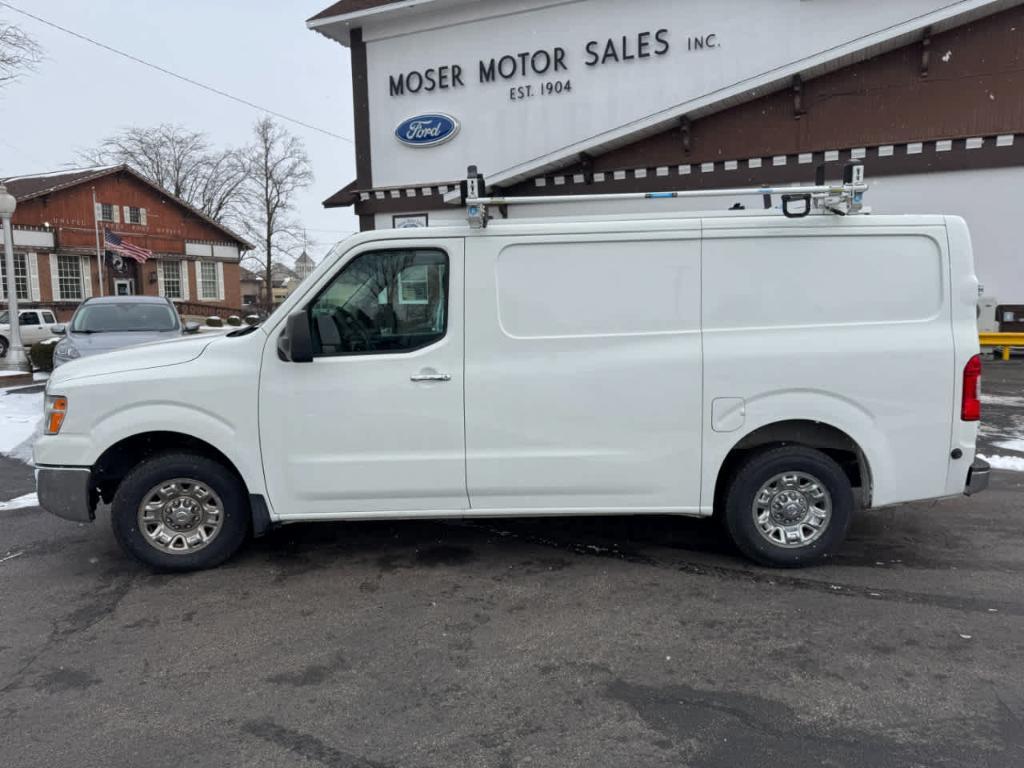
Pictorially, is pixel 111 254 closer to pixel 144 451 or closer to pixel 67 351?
pixel 67 351

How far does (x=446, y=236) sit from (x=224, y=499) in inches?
81.9

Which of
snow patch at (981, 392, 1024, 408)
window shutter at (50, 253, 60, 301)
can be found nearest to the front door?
snow patch at (981, 392, 1024, 408)

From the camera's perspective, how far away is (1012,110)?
14.0 m

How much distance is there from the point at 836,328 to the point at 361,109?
17.3 meters

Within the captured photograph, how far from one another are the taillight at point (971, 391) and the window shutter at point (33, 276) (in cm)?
4027

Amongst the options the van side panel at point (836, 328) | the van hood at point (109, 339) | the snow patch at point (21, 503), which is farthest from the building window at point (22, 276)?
the van side panel at point (836, 328)

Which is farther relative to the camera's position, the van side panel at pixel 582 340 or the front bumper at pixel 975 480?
the front bumper at pixel 975 480

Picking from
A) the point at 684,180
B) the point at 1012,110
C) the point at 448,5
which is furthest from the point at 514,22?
the point at 1012,110

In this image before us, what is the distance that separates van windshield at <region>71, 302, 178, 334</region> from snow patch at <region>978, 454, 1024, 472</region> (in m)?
10.7

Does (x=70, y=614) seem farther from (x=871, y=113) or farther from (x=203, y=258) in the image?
(x=203, y=258)

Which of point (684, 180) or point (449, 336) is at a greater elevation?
point (684, 180)

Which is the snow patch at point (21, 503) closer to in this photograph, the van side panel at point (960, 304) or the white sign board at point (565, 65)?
the van side panel at point (960, 304)

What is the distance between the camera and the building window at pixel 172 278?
42.4 metres

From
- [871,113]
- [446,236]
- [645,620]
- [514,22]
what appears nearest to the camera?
[645,620]
